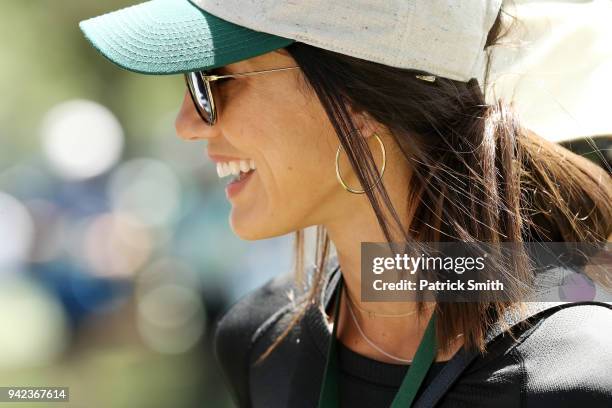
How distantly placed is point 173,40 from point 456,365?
0.83 meters

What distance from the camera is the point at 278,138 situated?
1.73 meters

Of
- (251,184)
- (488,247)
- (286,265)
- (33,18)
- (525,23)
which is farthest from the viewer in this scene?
(33,18)

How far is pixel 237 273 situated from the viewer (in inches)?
183

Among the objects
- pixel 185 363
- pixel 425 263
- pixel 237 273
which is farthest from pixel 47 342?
pixel 425 263

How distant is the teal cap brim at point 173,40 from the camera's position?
1638mm

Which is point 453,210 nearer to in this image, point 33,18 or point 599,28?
point 599,28

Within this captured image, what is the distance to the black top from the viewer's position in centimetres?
151

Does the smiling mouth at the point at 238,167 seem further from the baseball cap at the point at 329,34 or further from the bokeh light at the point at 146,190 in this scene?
the bokeh light at the point at 146,190

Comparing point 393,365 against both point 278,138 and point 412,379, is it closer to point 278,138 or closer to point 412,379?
point 412,379

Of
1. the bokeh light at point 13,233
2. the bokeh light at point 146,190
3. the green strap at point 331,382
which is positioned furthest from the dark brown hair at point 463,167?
the bokeh light at point 13,233

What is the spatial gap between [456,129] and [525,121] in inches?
10.9

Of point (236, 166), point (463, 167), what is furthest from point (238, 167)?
point (463, 167)

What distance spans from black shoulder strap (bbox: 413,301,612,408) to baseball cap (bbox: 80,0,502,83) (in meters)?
0.47

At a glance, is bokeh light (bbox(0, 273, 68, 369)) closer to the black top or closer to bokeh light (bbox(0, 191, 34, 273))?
bokeh light (bbox(0, 191, 34, 273))
